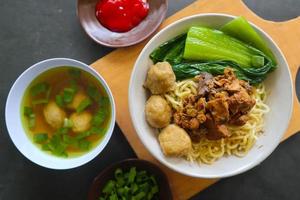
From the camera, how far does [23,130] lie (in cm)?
221

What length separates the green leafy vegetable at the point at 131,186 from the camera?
2.25m

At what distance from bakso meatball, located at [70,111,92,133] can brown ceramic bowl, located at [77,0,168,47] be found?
437mm

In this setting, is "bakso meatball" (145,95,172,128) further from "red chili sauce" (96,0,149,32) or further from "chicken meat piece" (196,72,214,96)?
"red chili sauce" (96,0,149,32)

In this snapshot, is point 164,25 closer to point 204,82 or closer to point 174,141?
point 204,82

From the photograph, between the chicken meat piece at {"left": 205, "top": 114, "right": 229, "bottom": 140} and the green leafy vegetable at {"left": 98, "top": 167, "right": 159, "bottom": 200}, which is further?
the green leafy vegetable at {"left": 98, "top": 167, "right": 159, "bottom": 200}

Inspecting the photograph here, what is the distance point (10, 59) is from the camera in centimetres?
250

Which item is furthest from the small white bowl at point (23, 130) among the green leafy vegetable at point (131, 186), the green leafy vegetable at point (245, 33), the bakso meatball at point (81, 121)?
the green leafy vegetable at point (245, 33)

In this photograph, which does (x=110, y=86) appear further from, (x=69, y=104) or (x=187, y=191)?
(x=187, y=191)

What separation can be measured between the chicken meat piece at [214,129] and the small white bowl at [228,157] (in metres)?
0.17

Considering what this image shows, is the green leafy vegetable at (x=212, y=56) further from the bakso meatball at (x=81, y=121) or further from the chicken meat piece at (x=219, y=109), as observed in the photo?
the bakso meatball at (x=81, y=121)

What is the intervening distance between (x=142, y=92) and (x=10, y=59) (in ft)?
2.94

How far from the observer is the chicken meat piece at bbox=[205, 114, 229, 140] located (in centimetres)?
208

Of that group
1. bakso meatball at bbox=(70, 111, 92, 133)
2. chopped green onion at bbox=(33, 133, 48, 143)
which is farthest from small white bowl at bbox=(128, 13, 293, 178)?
chopped green onion at bbox=(33, 133, 48, 143)

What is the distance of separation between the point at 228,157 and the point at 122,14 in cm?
103
